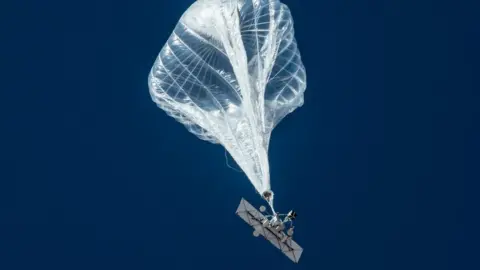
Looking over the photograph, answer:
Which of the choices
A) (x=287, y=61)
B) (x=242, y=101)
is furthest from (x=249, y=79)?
(x=287, y=61)

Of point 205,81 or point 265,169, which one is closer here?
point 265,169

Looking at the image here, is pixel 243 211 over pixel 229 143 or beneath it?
beneath

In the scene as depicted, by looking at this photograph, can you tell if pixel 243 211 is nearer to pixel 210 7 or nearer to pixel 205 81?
pixel 205 81

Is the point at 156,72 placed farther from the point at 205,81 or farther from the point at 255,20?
the point at 255,20

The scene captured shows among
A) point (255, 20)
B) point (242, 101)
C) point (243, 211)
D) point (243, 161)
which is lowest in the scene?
point (243, 211)

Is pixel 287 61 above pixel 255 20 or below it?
below

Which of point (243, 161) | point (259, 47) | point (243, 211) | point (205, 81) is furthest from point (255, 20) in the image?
point (243, 211)
